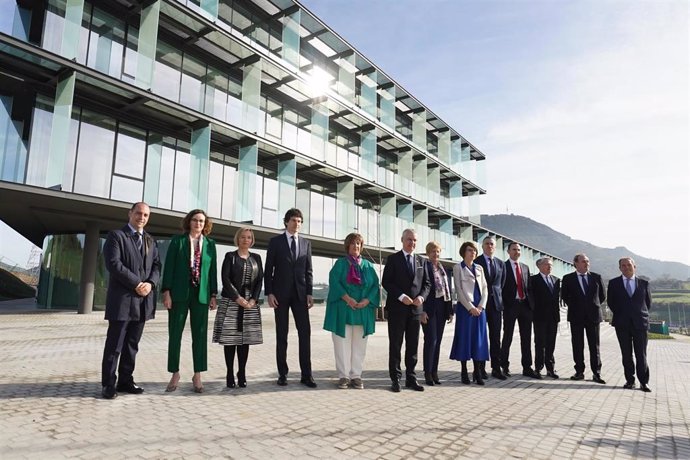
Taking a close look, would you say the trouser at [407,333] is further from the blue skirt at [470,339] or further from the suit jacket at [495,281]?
the suit jacket at [495,281]

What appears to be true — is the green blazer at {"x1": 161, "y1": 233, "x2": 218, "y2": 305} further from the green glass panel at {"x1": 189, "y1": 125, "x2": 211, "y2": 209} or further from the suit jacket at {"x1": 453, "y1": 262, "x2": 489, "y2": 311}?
the green glass panel at {"x1": 189, "y1": 125, "x2": 211, "y2": 209}

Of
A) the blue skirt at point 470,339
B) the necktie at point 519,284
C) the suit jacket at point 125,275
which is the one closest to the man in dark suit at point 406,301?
the blue skirt at point 470,339

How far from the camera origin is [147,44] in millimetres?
13539

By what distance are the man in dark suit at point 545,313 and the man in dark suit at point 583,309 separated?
0.18 meters

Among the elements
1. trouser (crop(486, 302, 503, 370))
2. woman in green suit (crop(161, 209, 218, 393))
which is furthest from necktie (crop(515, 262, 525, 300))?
woman in green suit (crop(161, 209, 218, 393))

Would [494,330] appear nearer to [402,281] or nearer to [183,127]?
[402,281]

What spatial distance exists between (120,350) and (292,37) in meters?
18.1

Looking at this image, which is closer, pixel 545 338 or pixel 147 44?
pixel 545 338

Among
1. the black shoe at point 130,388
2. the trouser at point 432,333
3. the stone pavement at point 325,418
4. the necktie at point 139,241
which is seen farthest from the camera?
the trouser at point 432,333

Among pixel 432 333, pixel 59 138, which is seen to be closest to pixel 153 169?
pixel 59 138

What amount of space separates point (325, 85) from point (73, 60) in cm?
1165

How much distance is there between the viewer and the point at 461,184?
33.8m

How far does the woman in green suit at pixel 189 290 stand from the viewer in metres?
→ 4.60

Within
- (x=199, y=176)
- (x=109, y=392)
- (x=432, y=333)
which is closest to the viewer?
(x=109, y=392)
